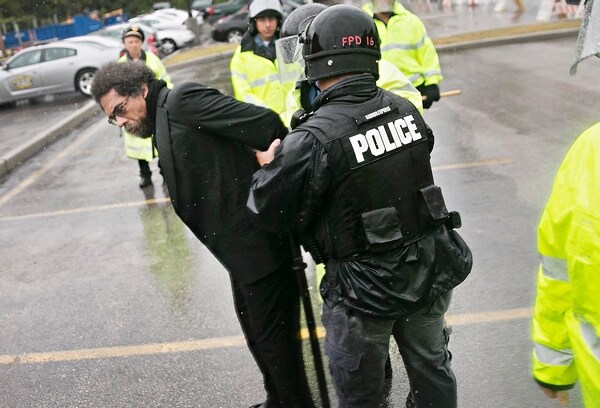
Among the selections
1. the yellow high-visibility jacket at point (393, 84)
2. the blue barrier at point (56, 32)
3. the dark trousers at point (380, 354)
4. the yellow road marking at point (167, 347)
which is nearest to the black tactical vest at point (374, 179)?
the dark trousers at point (380, 354)

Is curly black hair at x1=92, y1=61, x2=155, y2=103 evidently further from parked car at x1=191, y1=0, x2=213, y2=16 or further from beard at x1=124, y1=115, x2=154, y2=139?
parked car at x1=191, y1=0, x2=213, y2=16

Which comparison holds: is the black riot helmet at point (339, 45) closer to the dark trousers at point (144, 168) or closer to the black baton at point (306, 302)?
the black baton at point (306, 302)

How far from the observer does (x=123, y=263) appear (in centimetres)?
556

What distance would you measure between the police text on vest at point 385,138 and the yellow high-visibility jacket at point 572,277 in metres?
0.60

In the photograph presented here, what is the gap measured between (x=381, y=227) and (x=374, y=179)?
0.16 m

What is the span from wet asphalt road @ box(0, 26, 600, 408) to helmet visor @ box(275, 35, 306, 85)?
1.68 m

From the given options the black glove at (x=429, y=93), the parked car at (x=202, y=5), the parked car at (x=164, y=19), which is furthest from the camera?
the parked car at (x=202, y=5)

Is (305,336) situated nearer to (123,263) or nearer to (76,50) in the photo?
(123,263)

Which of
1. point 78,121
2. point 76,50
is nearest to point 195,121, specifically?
point 78,121

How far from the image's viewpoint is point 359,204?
2.17 m

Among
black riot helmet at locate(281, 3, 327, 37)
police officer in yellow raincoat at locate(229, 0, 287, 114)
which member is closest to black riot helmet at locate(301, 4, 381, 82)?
black riot helmet at locate(281, 3, 327, 37)

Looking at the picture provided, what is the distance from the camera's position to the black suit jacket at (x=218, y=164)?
2.63m

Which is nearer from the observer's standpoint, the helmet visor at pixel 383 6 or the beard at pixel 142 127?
the beard at pixel 142 127

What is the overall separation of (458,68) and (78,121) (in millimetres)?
7377
